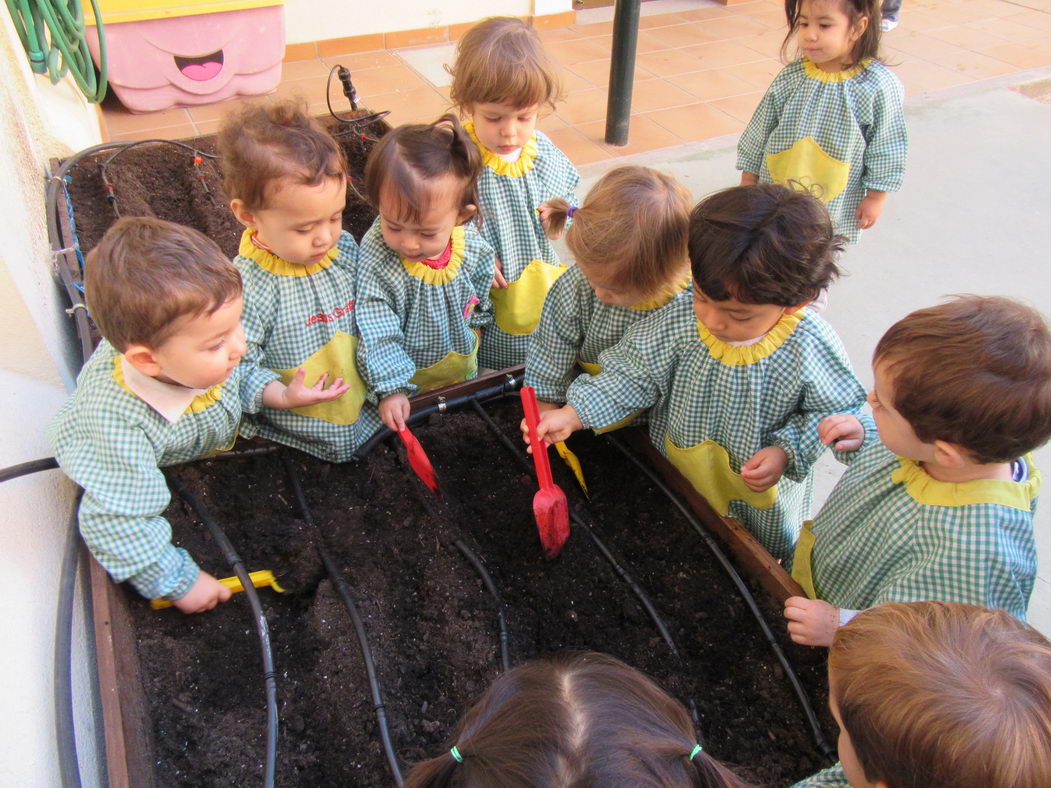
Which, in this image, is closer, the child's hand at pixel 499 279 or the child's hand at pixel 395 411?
the child's hand at pixel 395 411

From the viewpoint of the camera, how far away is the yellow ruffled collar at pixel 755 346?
1.34m

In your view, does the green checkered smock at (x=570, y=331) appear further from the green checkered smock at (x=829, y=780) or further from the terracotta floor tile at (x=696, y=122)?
the terracotta floor tile at (x=696, y=122)

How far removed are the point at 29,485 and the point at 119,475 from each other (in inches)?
7.6

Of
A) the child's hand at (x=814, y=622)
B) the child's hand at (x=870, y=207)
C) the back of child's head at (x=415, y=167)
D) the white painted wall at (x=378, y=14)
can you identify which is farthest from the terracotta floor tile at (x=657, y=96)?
the child's hand at (x=814, y=622)

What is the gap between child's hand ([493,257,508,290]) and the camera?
6.59ft

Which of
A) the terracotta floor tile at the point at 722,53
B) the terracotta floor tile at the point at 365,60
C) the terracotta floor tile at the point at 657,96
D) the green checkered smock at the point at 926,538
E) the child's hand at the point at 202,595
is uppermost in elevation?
the green checkered smock at the point at 926,538

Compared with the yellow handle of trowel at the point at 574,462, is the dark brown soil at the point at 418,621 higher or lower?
lower

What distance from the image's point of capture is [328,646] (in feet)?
4.43

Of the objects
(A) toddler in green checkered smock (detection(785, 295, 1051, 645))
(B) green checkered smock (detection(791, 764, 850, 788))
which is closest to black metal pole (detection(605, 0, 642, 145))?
(A) toddler in green checkered smock (detection(785, 295, 1051, 645))

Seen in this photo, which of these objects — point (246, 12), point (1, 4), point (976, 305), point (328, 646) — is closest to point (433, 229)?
point (328, 646)

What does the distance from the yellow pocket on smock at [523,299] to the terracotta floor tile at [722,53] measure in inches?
123

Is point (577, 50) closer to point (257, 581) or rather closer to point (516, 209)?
point (516, 209)

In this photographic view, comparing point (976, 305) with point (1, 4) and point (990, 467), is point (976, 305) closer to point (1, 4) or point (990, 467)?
point (990, 467)

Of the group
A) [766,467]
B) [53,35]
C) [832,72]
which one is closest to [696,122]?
[832,72]
